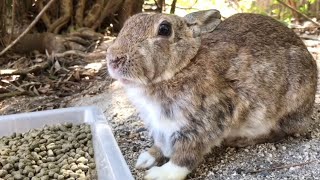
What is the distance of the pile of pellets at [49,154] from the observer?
109 inches

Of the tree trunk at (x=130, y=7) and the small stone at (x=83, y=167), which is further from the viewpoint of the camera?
the tree trunk at (x=130, y=7)

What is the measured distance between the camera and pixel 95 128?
2.96m

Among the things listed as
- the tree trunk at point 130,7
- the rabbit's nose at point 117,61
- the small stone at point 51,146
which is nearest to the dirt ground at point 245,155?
the small stone at point 51,146

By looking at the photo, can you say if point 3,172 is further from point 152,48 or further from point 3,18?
point 3,18

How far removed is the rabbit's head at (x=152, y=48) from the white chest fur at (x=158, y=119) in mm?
145

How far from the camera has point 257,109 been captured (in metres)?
2.87

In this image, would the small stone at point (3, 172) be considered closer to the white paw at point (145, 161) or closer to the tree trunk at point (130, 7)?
the white paw at point (145, 161)

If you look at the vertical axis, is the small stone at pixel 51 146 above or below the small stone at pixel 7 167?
above

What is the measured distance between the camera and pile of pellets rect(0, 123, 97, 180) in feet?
9.05

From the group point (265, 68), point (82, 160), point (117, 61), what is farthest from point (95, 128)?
point (265, 68)

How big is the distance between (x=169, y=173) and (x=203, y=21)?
0.81m

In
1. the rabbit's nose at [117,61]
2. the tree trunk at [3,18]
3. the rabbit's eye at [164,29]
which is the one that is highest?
the rabbit's eye at [164,29]

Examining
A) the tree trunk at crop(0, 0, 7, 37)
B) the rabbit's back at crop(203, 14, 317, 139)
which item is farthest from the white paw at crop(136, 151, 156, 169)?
the tree trunk at crop(0, 0, 7, 37)

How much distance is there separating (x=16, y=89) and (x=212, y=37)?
7.14 feet
